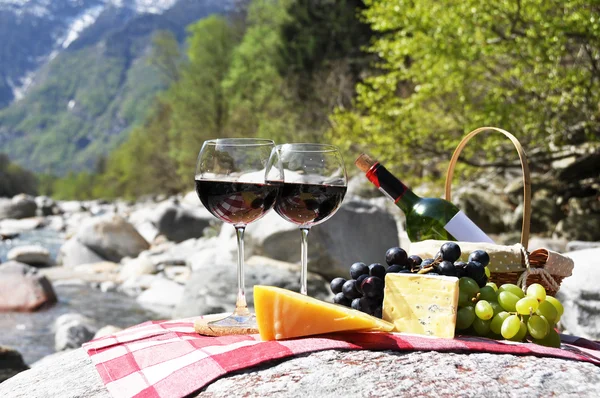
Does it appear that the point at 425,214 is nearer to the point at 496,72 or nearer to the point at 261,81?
the point at 496,72

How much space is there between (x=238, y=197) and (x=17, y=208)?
3368 cm

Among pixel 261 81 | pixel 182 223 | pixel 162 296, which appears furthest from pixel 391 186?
pixel 261 81

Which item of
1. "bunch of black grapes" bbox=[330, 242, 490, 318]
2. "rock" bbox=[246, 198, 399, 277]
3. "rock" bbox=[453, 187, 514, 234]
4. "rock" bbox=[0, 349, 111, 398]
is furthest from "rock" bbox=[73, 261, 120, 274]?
"bunch of black grapes" bbox=[330, 242, 490, 318]

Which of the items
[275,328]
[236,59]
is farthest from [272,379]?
[236,59]

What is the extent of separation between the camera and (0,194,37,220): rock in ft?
103

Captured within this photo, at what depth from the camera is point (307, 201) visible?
2.02m

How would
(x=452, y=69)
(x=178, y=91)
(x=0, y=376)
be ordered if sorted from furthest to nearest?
(x=178, y=91) → (x=452, y=69) → (x=0, y=376)

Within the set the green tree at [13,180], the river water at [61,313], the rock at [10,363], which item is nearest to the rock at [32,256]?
the river water at [61,313]

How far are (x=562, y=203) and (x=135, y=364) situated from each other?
433 inches

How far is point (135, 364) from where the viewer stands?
1561 mm

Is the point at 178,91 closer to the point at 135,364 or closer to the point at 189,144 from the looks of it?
the point at 189,144

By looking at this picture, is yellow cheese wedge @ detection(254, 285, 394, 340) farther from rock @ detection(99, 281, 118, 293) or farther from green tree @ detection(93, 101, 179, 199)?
green tree @ detection(93, 101, 179, 199)

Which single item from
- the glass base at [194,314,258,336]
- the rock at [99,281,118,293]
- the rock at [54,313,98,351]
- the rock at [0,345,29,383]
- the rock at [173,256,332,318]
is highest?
the glass base at [194,314,258,336]

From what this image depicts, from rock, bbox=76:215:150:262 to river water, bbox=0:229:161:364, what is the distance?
11.2ft
